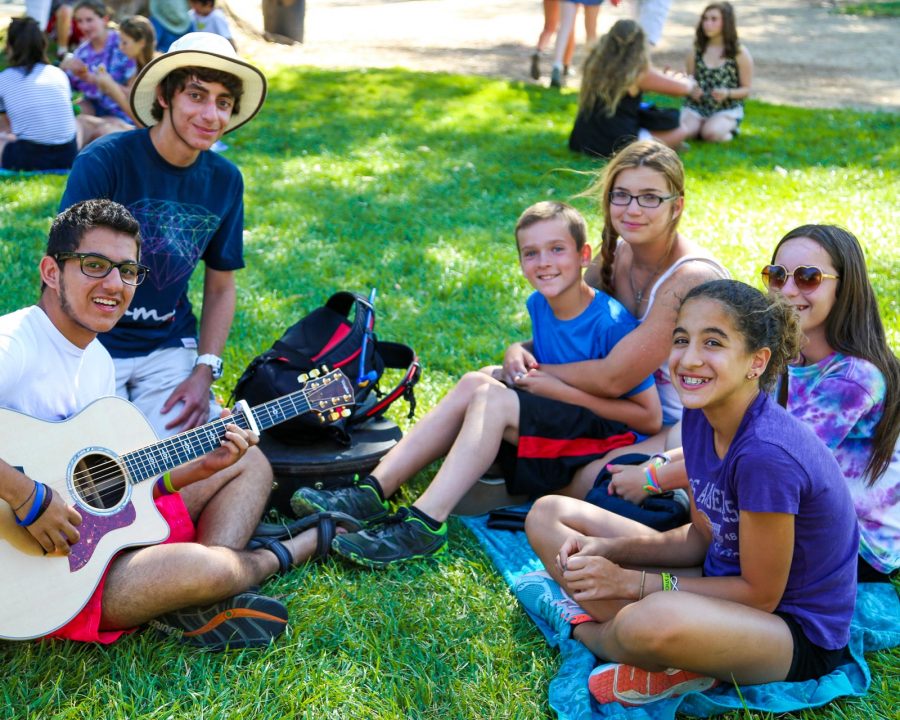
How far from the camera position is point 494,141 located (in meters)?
8.75

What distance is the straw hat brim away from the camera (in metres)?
3.60

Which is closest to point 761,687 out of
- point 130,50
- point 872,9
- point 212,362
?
point 212,362

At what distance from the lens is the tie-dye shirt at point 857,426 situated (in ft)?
9.56

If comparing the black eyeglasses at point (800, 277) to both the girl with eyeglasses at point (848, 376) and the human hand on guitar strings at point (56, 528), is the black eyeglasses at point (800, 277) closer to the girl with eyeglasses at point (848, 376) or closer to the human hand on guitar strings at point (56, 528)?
the girl with eyeglasses at point (848, 376)

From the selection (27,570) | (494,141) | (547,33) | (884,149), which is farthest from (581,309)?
(547,33)

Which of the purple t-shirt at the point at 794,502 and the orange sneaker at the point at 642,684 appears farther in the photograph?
the orange sneaker at the point at 642,684

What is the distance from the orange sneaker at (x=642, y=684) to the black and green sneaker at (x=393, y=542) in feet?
2.84

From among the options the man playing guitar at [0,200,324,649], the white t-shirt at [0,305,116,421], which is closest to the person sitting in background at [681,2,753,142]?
the man playing guitar at [0,200,324,649]

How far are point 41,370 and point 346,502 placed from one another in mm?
1125

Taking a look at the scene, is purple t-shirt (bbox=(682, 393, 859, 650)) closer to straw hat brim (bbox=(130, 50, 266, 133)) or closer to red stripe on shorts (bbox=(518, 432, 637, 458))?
red stripe on shorts (bbox=(518, 432, 637, 458))

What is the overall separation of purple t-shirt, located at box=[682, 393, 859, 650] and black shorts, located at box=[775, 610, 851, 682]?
2 cm

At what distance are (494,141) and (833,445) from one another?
6.28 metres

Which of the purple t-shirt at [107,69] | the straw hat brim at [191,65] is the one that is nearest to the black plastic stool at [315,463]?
the straw hat brim at [191,65]

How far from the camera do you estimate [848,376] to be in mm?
2934
